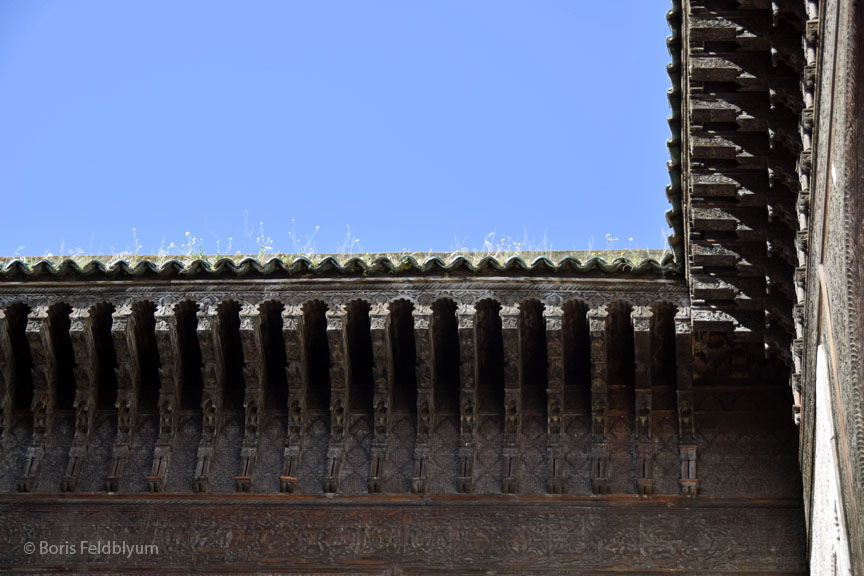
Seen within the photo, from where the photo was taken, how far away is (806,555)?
22.3 feet

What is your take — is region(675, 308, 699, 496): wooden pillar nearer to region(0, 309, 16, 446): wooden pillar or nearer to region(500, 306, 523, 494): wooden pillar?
region(500, 306, 523, 494): wooden pillar

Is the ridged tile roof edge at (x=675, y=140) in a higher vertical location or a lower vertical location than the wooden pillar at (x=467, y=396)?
higher

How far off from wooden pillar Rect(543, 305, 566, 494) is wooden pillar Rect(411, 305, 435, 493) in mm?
678

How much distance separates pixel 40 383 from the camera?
298 inches

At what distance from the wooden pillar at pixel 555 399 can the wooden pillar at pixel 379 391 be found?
0.92 metres

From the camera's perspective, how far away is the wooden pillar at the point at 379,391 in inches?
285

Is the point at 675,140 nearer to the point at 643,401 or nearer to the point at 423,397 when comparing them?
the point at 643,401

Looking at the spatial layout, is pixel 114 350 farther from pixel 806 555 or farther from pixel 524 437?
pixel 806 555

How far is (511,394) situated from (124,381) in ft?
7.51

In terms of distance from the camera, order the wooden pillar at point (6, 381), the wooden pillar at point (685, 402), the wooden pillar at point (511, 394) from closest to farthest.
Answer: the wooden pillar at point (685, 402), the wooden pillar at point (511, 394), the wooden pillar at point (6, 381)

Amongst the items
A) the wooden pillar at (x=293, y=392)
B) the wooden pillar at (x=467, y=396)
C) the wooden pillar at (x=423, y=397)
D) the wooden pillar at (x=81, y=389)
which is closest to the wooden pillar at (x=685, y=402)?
the wooden pillar at (x=467, y=396)

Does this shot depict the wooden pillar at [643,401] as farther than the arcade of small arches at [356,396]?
No

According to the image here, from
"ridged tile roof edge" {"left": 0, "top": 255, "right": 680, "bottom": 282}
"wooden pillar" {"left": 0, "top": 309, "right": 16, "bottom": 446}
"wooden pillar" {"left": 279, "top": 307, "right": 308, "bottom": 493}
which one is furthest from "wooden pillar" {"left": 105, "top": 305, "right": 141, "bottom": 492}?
"wooden pillar" {"left": 279, "top": 307, "right": 308, "bottom": 493}

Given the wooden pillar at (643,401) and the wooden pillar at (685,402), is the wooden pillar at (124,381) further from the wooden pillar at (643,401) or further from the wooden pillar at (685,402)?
the wooden pillar at (685,402)
